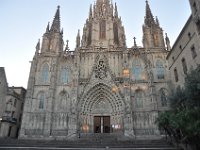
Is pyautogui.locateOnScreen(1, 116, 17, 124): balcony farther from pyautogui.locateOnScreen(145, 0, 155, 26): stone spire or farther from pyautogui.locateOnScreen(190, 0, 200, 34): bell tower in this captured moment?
pyautogui.locateOnScreen(145, 0, 155, 26): stone spire

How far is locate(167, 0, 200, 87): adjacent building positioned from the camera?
17.9 meters

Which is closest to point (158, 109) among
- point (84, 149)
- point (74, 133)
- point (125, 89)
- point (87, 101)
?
point (125, 89)

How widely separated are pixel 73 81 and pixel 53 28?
1209cm

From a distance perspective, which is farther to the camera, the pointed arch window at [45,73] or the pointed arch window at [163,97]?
the pointed arch window at [45,73]

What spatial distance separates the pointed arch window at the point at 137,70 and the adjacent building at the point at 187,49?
537 cm

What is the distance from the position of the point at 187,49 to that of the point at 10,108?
2719 cm

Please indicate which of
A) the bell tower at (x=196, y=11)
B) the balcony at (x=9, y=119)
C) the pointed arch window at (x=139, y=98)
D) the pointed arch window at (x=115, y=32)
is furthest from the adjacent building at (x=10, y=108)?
the bell tower at (x=196, y=11)

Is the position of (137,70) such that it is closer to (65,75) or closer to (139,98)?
(139,98)

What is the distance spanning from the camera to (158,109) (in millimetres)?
27828

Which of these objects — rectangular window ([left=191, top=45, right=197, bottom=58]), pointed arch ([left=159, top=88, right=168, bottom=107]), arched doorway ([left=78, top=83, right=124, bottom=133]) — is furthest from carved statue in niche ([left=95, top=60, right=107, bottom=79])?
rectangular window ([left=191, top=45, right=197, bottom=58])

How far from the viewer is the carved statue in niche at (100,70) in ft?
99.9

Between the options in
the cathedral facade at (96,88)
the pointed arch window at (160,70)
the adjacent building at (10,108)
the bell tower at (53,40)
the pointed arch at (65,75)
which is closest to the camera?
the adjacent building at (10,108)

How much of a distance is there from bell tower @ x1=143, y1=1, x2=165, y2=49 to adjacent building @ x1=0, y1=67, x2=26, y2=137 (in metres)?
22.4

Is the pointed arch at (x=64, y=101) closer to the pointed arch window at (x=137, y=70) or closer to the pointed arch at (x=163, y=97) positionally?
the pointed arch window at (x=137, y=70)
